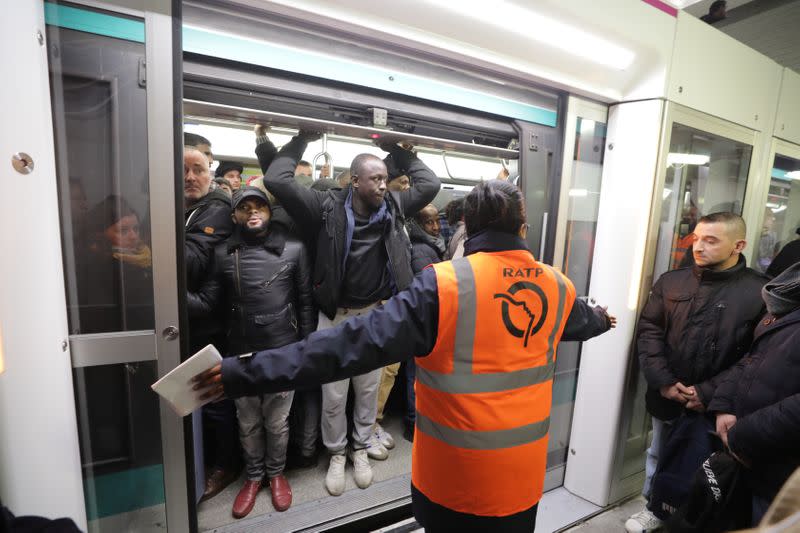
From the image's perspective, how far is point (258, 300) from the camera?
6.84 feet

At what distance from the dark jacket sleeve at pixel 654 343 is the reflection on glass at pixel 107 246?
104 inches

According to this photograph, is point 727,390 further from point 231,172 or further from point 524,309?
point 231,172

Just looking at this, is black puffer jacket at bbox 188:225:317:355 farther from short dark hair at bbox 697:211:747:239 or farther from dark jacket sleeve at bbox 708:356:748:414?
short dark hair at bbox 697:211:747:239

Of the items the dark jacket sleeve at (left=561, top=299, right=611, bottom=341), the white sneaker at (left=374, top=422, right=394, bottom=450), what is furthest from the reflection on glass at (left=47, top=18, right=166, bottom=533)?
the dark jacket sleeve at (left=561, top=299, right=611, bottom=341)

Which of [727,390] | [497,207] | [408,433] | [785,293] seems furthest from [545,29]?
[408,433]

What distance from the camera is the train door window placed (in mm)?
2260

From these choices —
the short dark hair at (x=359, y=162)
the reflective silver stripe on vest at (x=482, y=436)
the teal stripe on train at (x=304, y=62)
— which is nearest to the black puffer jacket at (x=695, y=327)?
the reflective silver stripe on vest at (x=482, y=436)

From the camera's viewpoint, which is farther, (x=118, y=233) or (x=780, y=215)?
(x=780, y=215)

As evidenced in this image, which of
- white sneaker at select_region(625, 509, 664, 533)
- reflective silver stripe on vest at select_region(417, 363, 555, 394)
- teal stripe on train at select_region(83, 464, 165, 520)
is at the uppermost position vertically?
reflective silver stripe on vest at select_region(417, 363, 555, 394)

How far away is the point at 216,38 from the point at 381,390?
8.49ft

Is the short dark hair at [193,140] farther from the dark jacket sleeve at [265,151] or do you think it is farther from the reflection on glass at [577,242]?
the reflection on glass at [577,242]

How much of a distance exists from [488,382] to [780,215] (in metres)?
4.21

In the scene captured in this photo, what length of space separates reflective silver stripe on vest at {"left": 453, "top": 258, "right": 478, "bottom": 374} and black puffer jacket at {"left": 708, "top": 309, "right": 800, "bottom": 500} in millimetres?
1301

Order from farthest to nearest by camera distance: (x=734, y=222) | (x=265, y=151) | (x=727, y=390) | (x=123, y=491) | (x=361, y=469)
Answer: (x=361, y=469) < (x=265, y=151) < (x=734, y=222) < (x=727, y=390) < (x=123, y=491)
